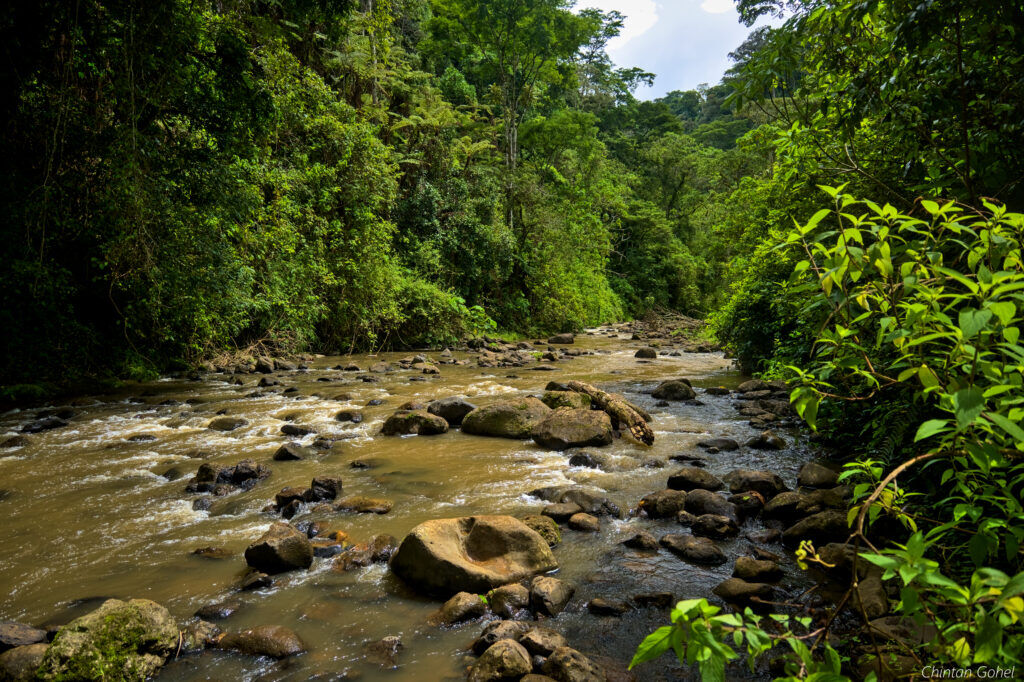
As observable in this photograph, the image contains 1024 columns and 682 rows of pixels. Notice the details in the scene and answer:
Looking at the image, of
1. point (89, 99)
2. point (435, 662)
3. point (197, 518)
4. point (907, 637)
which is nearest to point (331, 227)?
point (89, 99)

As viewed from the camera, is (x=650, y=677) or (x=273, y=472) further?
(x=273, y=472)

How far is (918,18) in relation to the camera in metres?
2.71

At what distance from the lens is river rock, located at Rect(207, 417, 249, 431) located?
8.08 metres

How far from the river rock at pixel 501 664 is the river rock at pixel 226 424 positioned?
21.9 feet

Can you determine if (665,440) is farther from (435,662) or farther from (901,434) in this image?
(435,662)

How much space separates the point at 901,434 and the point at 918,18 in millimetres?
3001

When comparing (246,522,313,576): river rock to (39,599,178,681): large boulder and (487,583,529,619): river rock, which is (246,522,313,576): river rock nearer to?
(39,599,178,681): large boulder

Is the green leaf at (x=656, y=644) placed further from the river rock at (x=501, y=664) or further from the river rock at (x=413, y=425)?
the river rock at (x=413, y=425)

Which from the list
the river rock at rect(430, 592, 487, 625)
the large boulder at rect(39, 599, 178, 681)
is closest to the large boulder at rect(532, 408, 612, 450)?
the river rock at rect(430, 592, 487, 625)

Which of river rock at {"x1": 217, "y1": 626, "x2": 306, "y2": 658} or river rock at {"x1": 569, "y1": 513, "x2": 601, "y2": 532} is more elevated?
river rock at {"x1": 217, "y1": 626, "x2": 306, "y2": 658}

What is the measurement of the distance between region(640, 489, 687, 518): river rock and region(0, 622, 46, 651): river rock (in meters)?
4.56

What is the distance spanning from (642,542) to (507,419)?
3774 mm

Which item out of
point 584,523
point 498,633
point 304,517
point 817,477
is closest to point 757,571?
point 584,523

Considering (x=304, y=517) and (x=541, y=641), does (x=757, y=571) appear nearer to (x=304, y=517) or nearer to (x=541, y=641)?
(x=541, y=641)
